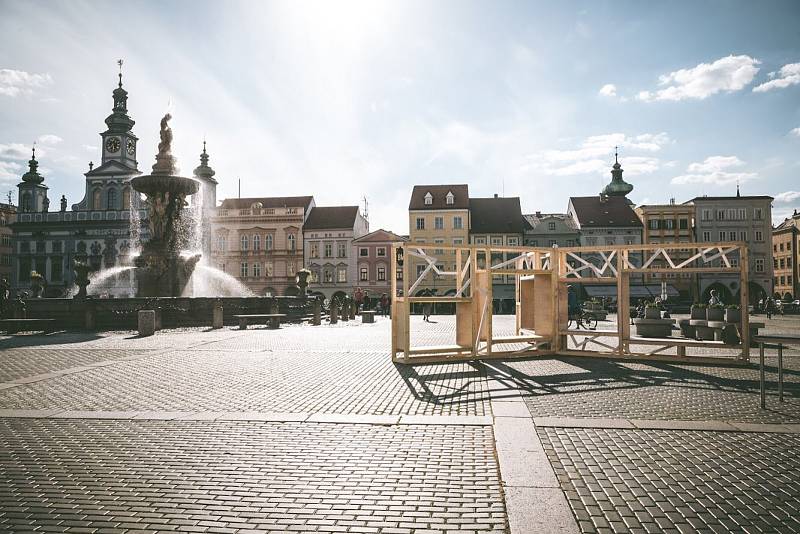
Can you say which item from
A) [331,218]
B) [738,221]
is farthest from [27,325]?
[738,221]

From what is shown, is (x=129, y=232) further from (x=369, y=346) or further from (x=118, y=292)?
(x=369, y=346)

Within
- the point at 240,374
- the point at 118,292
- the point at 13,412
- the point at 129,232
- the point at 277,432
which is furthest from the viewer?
the point at 129,232

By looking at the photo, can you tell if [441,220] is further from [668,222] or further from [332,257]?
[668,222]

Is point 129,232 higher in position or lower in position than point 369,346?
higher

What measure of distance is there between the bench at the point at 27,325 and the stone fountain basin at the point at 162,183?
307 inches

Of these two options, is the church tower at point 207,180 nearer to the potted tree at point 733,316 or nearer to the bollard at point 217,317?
the bollard at point 217,317

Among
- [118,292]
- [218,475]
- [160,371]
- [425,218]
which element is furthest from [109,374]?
[425,218]

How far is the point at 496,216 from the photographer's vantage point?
63562 millimetres

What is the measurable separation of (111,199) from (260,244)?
2690 cm

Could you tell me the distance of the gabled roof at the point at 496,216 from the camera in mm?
62188

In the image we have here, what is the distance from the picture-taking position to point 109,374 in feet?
32.5

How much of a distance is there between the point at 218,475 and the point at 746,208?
245 feet

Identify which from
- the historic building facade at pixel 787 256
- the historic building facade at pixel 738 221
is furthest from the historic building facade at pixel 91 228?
the historic building facade at pixel 787 256

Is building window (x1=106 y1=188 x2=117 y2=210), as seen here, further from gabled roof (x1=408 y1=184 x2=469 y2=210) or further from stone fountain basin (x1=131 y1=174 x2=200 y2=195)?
stone fountain basin (x1=131 y1=174 x2=200 y2=195)
